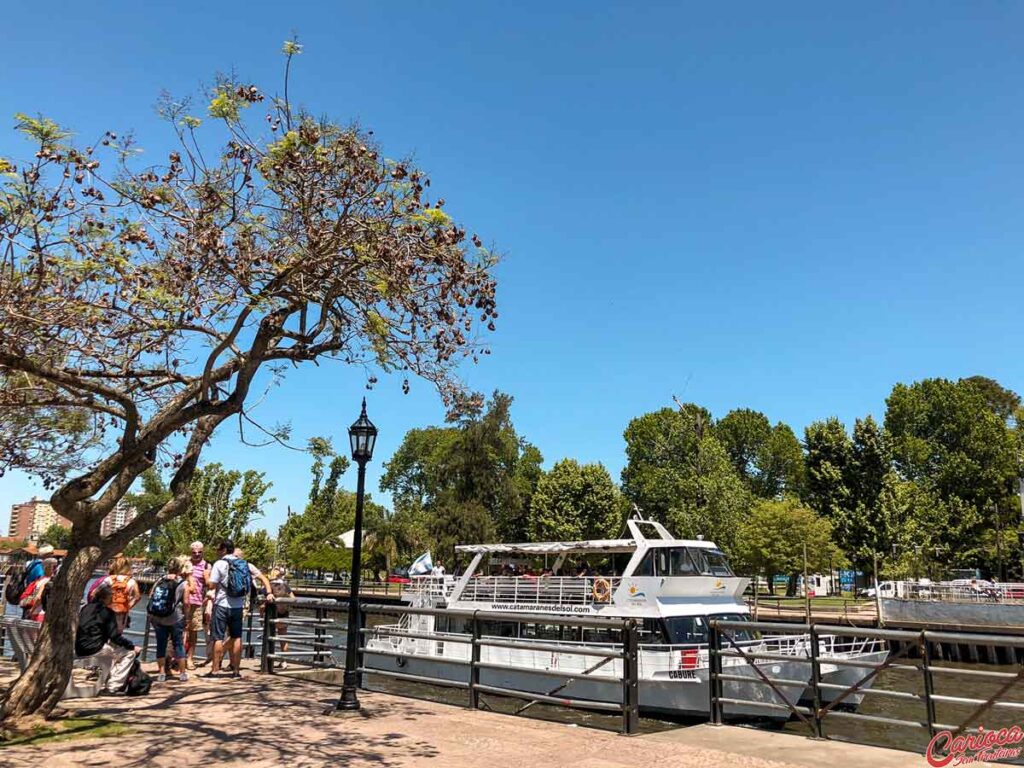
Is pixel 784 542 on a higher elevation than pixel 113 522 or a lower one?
lower

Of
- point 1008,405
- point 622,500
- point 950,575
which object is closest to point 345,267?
point 622,500

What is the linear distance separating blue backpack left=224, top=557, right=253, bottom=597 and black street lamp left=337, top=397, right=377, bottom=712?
2.30 meters

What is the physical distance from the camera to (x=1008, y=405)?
229 ft

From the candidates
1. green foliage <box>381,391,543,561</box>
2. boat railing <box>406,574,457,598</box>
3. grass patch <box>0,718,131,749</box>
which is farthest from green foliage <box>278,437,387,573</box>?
grass patch <box>0,718,131,749</box>

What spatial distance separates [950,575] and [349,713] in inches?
2318

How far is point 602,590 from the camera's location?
1836 cm

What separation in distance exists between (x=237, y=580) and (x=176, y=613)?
0.94 m

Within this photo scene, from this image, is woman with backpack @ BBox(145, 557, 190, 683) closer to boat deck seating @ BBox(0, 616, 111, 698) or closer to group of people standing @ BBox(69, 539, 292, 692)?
group of people standing @ BBox(69, 539, 292, 692)

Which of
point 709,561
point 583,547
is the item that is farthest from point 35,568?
point 709,561

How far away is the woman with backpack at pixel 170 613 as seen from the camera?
10.7m

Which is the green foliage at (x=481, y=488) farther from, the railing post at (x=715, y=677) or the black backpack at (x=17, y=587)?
→ the railing post at (x=715, y=677)

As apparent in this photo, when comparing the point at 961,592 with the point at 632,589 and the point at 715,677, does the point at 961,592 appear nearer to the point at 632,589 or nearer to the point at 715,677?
the point at 632,589

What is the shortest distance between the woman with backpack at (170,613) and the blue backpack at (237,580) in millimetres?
713

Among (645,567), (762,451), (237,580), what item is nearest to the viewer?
(237,580)
